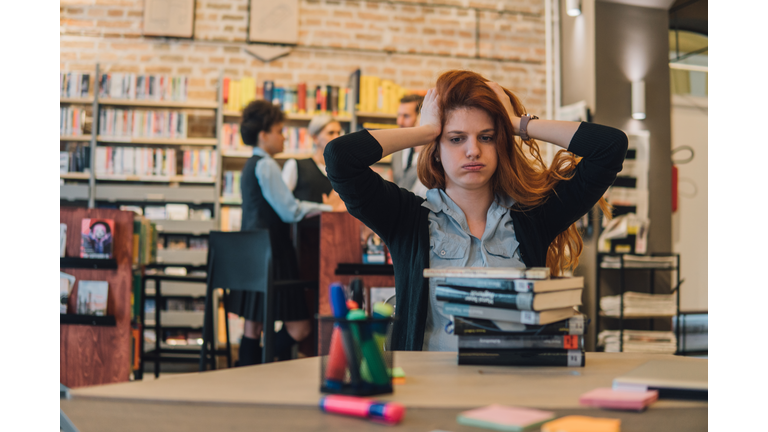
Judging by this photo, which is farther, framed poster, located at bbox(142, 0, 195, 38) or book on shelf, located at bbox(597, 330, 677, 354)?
A: framed poster, located at bbox(142, 0, 195, 38)

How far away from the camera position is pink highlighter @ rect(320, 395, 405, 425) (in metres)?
0.61

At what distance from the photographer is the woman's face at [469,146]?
1397mm

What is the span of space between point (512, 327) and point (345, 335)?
315 millimetres

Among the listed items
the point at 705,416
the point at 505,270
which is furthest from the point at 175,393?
the point at 705,416

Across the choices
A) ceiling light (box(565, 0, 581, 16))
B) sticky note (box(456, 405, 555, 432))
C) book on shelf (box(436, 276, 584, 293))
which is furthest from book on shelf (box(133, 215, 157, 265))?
ceiling light (box(565, 0, 581, 16))

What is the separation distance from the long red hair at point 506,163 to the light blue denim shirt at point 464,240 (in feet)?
0.21

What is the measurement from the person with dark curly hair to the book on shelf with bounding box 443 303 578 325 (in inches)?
71.0

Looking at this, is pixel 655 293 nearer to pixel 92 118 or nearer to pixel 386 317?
pixel 386 317

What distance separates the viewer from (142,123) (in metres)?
4.80

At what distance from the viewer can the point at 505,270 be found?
2.89ft

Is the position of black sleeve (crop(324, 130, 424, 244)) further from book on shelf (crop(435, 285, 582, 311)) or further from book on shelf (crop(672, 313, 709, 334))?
book on shelf (crop(672, 313, 709, 334))

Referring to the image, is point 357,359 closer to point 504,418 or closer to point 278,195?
point 504,418

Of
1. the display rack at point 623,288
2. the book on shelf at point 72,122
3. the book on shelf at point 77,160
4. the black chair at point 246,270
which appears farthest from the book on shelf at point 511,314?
the book on shelf at point 72,122

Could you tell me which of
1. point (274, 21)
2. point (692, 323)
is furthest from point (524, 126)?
point (274, 21)
